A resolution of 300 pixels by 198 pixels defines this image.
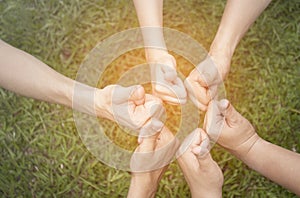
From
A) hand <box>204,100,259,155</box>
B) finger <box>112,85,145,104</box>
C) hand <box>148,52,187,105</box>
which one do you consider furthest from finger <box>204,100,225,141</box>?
finger <box>112,85,145,104</box>

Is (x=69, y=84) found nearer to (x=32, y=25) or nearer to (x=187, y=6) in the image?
(x=32, y=25)

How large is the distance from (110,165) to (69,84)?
1.52 feet

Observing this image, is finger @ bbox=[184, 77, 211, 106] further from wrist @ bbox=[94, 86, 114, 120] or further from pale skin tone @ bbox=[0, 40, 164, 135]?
wrist @ bbox=[94, 86, 114, 120]

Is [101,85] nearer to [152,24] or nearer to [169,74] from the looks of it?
[152,24]

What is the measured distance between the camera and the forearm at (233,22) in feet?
5.32

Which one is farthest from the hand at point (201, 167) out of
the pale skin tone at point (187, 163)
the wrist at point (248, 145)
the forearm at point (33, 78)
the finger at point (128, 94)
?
the forearm at point (33, 78)

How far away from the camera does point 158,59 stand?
159cm

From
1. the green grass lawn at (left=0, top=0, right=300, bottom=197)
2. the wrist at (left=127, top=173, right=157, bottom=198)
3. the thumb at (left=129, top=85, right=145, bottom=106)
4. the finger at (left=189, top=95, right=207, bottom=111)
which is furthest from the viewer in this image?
the green grass lawn at (left=0, top=0, right=300, bottom=197)

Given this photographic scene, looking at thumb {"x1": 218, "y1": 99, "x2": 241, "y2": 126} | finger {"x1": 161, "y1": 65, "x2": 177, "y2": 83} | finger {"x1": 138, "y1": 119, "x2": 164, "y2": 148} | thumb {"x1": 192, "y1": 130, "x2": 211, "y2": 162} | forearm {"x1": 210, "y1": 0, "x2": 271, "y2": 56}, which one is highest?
forearm {"x1": 210, "y1": 0, "x2": 271, "y2": 56}

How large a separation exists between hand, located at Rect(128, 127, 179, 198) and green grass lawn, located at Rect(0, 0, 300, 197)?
312 mm

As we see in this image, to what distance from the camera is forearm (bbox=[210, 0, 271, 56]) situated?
1.62m

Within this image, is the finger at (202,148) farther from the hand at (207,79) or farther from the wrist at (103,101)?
the wrist at (103,101)

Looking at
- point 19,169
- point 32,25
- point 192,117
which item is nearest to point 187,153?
point 192,117

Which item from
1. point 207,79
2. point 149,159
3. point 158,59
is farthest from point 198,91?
point 149,159
